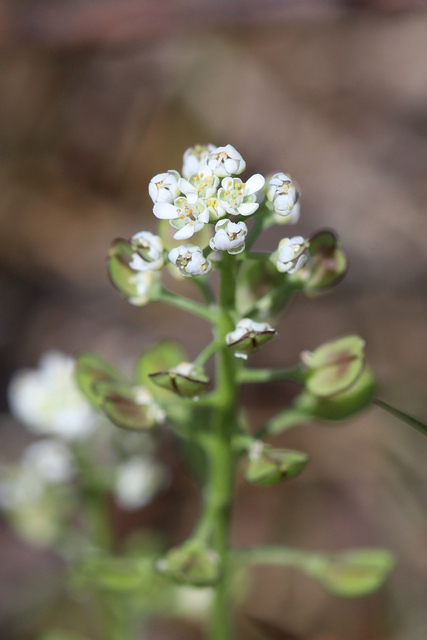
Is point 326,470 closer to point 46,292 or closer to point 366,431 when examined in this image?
point 366,431

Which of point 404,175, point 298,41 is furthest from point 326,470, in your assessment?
point 298,41

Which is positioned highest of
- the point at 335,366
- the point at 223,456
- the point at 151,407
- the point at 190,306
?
the point at 190,306

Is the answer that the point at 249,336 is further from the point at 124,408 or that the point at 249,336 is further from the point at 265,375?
the point at 124,408

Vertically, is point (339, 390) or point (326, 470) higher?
point (339, 390)

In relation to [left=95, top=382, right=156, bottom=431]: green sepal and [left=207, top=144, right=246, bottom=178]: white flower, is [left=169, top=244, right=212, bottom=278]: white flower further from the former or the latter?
[left=95, top=382, right=156, bottom=431]: green sepal

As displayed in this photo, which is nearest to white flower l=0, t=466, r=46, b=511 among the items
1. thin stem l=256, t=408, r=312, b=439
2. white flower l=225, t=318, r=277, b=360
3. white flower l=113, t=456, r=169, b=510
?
white flower l=113, t=456, r=169, b=510

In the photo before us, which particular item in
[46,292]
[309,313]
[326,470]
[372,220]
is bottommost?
[326,470]

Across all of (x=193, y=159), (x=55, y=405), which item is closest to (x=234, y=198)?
(x=193, y=159)
